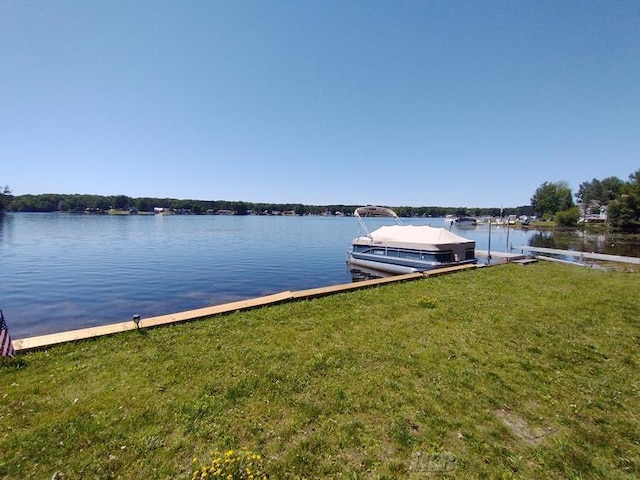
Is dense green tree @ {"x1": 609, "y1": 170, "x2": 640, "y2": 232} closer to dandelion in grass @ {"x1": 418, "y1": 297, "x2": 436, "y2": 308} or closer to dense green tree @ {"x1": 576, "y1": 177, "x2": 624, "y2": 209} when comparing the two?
dense green tree @ {"x1": 576, "y1": 177, "x2": 624, "y2": 209}

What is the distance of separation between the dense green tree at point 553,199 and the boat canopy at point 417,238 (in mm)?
121330

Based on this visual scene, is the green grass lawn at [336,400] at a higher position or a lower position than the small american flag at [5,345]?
lower

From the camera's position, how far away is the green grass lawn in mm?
3410

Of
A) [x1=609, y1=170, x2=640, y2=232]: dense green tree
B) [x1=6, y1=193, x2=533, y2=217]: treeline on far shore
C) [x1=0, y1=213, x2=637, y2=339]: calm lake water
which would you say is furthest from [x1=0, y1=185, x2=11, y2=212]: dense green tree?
[x1=609, y1=170, x2=640, y2=232]: dense green tree

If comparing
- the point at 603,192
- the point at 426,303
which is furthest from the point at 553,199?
the point at 426,303

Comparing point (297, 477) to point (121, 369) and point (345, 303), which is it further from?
point (345, 303)

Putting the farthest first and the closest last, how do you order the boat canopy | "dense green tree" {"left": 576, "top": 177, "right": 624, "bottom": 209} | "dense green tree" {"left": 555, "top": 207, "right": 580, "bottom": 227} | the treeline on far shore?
the treeline on far shore
"dense green tree" {"left": 576, "top": 177, "right": 624, "bottom": 209}
"dense green tree" {"left": 555, "top": 207, "right": 580, "bottom": 227}
the boat canopy

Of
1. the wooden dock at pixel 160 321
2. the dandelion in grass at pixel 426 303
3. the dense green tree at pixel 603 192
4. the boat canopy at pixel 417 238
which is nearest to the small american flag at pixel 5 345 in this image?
the wooden dock at pixel 160 321

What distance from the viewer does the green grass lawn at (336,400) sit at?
11.2 feet

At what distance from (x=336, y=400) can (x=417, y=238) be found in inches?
704

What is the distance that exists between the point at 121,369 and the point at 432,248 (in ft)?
58.9

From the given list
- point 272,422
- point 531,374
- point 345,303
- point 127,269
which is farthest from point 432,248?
point 127,269

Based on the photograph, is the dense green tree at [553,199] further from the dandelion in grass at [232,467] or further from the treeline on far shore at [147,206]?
the dandelion in grass at [232,467]

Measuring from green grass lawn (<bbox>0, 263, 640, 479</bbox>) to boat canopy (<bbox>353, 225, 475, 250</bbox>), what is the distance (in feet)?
40.4
